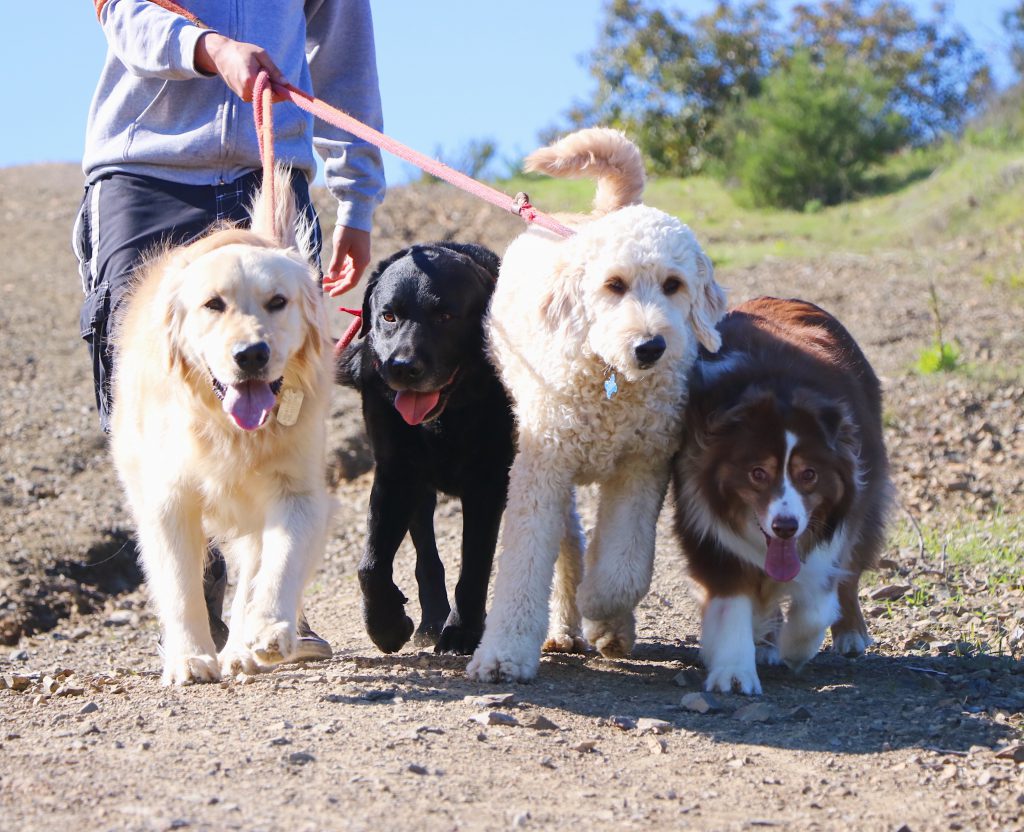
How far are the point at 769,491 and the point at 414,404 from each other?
1.28 meters

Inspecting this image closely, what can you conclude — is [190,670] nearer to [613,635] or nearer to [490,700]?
[490,700]

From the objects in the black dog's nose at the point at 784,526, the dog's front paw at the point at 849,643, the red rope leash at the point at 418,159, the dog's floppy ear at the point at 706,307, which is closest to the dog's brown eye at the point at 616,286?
the dog's floppy ear at the point at 706,307

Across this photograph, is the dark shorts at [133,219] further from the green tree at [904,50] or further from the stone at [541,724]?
the green tree at [904,50]

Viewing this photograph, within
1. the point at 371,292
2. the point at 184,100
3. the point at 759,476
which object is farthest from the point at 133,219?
the point at 759,476

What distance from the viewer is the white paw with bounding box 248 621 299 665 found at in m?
4.01

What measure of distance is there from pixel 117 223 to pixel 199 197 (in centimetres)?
32

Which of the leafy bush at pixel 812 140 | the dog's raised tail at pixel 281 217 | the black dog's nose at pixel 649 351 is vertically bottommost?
the black dog's nose at pixel 649 351

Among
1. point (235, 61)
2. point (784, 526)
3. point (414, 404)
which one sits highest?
point (235, 61)

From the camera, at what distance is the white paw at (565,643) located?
5.15 m

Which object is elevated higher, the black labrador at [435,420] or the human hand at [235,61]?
the human hand at [235,61]

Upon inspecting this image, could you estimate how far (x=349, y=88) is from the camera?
18.1 feet

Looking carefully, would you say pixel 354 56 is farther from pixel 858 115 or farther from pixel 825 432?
pixel 858 115

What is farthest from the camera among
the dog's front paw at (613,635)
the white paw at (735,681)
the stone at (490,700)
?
the dog's front paw at (613,635)

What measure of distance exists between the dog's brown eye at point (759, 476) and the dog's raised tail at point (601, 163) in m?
1.22
